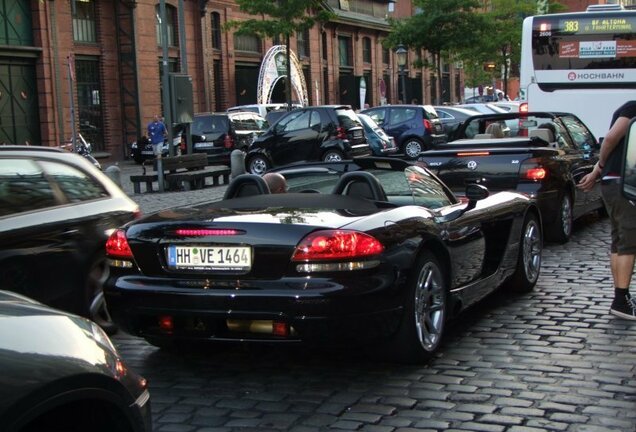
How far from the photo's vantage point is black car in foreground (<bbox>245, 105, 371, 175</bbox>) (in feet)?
72.3

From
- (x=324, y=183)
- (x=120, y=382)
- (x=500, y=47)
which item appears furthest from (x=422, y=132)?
(x=500, y=47)

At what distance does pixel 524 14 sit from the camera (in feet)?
182

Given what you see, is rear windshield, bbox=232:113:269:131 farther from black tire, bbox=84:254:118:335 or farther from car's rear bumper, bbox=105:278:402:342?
car's rear bumper, bbox=105:278:402:342

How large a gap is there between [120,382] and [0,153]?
349 cm

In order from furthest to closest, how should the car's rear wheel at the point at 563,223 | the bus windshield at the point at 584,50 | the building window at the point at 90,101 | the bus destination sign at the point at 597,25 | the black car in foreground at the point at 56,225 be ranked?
the building window at the point at 90,101 < the bus windshield at the point at 584,50 < the bus destination sign at the point at 597,25 < the car's rear wheel at the point at 563,223 < the black car in foreground at the point at 56,225

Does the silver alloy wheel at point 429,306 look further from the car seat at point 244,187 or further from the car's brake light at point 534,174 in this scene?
the car's brake light at point 534,174

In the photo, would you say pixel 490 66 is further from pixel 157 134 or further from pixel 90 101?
pixel 157 134

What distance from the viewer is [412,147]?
26.2m

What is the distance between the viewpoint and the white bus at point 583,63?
1761 centimetres

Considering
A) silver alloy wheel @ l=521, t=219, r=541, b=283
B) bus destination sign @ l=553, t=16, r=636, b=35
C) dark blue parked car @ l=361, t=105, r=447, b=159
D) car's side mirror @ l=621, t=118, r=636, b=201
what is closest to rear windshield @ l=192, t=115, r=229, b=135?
dark blue parked car @ l=361, t=105, r=447, b=159

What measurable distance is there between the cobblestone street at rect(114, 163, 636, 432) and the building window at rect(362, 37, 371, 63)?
5046cm

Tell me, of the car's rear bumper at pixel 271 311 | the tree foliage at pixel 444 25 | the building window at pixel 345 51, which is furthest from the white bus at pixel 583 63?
the building window at pixel 345 51

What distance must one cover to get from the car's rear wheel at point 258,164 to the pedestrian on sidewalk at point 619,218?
1630 centimetres

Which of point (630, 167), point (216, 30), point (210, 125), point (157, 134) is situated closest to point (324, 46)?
point (216, 30)
